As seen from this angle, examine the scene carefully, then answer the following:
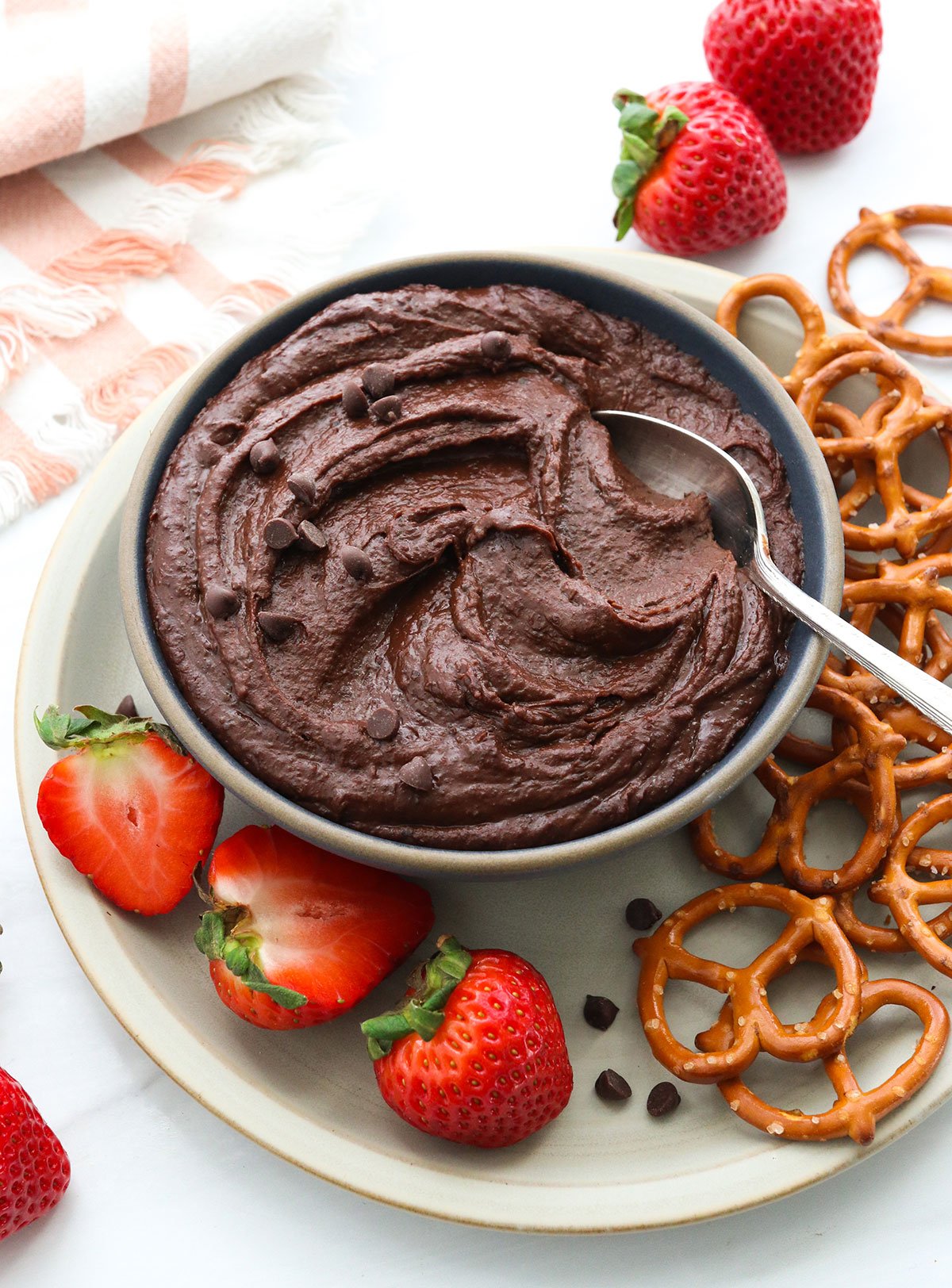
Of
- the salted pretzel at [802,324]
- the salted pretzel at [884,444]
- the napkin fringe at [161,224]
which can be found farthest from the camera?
the napkin fringe at [161,224]

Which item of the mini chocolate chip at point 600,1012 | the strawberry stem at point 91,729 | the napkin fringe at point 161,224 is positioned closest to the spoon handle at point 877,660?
the mini chocolate chip at point 600,1012

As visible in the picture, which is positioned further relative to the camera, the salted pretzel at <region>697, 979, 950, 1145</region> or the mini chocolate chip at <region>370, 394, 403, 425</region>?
the mini chocolate chip at <region>370, 394, 403, 425</region>

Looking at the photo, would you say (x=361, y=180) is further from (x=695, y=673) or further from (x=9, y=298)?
(x=695, y=673)

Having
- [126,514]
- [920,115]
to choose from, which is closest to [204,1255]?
[126,514]

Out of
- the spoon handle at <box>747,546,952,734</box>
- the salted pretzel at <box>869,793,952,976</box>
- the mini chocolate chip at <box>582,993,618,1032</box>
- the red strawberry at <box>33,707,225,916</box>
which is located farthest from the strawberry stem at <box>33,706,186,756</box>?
the salted pretzel at <box>869,793,952,976</box>

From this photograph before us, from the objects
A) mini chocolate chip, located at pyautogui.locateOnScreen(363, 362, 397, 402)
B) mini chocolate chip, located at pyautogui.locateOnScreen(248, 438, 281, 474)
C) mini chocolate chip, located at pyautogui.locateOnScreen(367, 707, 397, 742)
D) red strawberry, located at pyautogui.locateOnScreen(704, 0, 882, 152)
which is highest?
red strawberry, located at pyautogui.locateOnScreen(704, 0, 882, 152)

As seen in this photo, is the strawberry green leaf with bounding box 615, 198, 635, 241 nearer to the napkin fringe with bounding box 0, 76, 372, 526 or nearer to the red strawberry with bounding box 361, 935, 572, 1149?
the napkin fringe with bounding box 0, 76, 372, 526

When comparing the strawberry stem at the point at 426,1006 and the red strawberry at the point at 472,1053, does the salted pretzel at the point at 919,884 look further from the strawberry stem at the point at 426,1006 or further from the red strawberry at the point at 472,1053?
the strawberry stem at the point at 426,1006
